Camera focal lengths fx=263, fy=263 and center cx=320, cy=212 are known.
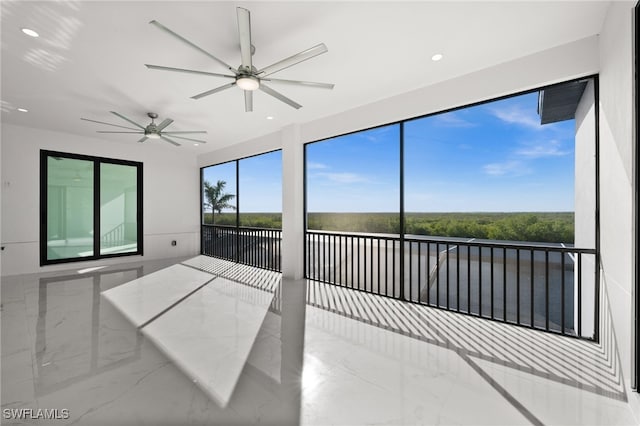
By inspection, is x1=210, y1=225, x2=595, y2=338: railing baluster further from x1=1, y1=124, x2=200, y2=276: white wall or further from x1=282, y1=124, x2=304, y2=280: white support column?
x1=1, y1=124, x2=200, y2=276: white wall

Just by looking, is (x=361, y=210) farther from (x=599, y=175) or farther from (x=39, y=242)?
(x=39, y=242)

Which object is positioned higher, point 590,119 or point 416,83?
point 416,83

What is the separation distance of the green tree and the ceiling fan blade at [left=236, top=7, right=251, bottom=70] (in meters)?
5.09

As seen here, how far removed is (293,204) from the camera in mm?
4852

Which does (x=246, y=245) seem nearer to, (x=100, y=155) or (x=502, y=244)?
(x=100, y=155)

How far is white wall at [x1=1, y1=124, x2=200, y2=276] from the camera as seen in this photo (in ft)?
16.0

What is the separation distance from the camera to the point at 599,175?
95.6 inches

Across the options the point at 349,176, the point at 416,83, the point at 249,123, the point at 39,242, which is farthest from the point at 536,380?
the point at 39,242

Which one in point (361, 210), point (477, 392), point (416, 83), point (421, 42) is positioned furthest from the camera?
point (361, 210)

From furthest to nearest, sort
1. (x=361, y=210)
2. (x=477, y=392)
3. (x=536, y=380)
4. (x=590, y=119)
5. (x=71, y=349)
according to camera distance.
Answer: (x=361, y=210) → (x=590, y=119) → (x=71, y=349) → (x=536, y=380) → (x=477, y=392)

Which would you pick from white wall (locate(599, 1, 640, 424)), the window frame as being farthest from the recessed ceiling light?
white wall (locate(599, 1, 640, 424))

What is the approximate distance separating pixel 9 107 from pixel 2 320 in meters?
3.28

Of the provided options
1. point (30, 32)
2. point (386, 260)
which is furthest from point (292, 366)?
point (30, 32)

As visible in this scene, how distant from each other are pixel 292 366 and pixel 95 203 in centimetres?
632
